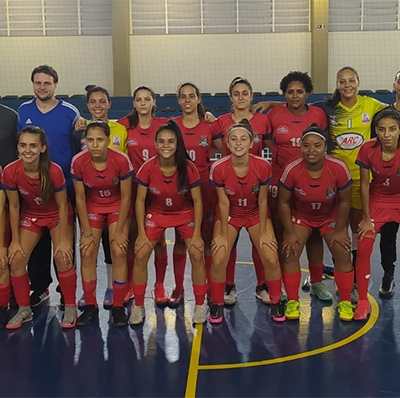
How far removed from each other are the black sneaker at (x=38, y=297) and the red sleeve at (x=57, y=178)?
1.27 m

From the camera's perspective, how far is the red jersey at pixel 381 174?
428 centimetres

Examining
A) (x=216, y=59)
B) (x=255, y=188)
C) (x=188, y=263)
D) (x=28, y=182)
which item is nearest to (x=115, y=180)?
(x=28, y=182)

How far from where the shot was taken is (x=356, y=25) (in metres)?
14.9

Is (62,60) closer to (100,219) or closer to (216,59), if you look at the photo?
(216,59)

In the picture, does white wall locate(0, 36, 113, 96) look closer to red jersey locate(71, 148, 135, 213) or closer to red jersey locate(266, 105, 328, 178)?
red jersey locate(266, 105, 328, 178)

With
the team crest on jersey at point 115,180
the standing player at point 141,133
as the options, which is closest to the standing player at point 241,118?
the standing player at point 141,133

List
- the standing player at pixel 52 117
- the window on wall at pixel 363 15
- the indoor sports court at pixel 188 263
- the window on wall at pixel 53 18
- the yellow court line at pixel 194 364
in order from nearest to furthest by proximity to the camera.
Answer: the yellow court line at pixel 194 364, the indoor sports court at pixel 188 263, the standing player at pixel 52 117, the window on wall at pixel 363 15, the window on wall at pixel 53 18

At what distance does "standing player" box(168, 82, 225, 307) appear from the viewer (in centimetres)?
476

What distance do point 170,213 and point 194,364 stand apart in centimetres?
138

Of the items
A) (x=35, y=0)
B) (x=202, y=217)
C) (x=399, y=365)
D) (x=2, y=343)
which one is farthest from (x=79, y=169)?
(x=35, y=0)

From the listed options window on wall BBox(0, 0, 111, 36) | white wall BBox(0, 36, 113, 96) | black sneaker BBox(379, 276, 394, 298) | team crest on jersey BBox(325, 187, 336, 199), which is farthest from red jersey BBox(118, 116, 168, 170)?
window on wall BBox(0, 0, 111, 36)

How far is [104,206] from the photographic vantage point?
14.6 ft

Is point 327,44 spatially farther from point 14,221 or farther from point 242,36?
point 14,221

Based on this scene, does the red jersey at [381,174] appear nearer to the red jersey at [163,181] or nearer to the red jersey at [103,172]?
the red jersey at [163,181]
